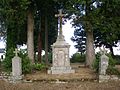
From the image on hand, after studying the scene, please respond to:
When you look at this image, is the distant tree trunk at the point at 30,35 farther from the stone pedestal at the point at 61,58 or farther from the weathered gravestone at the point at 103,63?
the weathered gravestone at the point at 103,63

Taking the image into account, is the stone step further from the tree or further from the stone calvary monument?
the tree

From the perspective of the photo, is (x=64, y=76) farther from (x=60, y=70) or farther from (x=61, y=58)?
(x=61, y=58)

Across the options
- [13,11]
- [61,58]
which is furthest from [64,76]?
[13,11]

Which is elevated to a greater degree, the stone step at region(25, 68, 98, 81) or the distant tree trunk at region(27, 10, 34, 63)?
the distant tree trunk at region(27, 10, 34, 63)

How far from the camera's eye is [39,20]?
112 ft

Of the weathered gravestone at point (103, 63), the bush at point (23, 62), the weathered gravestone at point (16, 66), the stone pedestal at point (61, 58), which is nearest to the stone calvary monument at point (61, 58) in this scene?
the stone pedestal at point (61, 58)

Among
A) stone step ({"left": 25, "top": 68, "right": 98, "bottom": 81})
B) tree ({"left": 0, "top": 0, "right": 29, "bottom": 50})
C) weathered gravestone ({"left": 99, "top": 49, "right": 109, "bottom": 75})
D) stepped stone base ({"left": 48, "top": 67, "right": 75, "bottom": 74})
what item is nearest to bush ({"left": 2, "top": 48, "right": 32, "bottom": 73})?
stone step ({"left": 25, "top": 68, "right": 98, "bottom": 81})

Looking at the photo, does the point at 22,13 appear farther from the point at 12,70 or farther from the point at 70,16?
the point at 12,70

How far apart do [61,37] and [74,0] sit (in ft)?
12.4

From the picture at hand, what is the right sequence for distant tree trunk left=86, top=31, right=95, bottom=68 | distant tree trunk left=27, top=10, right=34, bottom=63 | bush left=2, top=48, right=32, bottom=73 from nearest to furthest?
bush left=2, top=48, right=32, bottom=73, distant tree trunk left=86, top=31, right=95, bottom=68, distant tree trunk left=27, top=10, right=34, bottom=63

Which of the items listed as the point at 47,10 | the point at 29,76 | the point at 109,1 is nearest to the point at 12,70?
the point at 29,76

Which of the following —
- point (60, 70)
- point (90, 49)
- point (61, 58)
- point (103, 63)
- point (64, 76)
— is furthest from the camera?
point (90, 49)

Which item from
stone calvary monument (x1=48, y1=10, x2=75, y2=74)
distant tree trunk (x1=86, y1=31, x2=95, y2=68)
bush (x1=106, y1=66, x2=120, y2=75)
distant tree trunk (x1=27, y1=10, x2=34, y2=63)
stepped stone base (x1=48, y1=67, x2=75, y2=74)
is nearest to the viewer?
bush (x1=106, y1=66, x2=120, y2=75)

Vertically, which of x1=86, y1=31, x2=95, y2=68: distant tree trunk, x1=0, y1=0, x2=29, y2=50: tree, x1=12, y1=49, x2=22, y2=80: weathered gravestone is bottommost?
x1=12, y1=49, x2=22, y2=80: weathered gravestone
